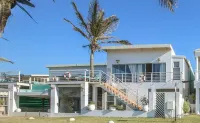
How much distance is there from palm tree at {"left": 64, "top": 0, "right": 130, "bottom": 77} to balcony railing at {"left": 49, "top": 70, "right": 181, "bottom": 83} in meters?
1.17

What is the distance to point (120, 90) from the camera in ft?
103

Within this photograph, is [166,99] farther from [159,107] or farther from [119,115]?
[119,115]

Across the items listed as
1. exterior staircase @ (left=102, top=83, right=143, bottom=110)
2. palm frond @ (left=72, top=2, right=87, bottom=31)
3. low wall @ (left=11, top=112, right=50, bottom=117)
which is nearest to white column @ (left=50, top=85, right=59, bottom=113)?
low wall @ (left=11, top=112, right=50, bottom=117)

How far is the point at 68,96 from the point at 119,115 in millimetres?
5538

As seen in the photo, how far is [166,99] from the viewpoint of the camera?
84.4 feet

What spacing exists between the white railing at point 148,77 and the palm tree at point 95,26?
2964 millimetres

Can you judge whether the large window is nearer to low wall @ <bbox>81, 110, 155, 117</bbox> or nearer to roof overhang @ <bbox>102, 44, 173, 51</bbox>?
roof overhang @ <bbox>102, 44, 173, 51</bbox>

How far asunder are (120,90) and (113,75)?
2.28 meters

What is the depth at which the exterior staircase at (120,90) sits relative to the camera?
2877 cm

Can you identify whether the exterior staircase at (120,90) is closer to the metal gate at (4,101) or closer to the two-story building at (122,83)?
the two-story building at (122,83)

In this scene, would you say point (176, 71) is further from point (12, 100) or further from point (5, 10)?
point (5, 10)

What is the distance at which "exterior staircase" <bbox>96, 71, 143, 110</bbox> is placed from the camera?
2877 centimetres

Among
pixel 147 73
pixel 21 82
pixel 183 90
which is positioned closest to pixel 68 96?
pixel 21 82

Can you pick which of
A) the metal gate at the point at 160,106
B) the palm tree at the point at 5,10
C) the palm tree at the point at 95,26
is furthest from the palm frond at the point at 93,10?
the palm tree at the point at 5,10
